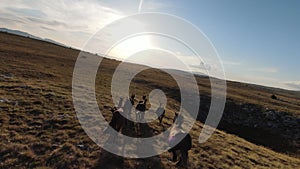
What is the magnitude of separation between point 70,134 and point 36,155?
352 cm

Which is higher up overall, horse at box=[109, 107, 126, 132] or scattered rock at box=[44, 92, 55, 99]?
horse at box=[109, 107, 126, 132]

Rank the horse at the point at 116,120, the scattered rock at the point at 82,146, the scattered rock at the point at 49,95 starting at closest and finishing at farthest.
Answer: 1. the scattered rock at the point at 82,146
2. the horse at the point at 116,120
3. the scattered rock at the point at 49,95

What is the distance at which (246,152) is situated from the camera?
20.4m

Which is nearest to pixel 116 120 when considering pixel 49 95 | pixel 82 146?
pixel 82 146

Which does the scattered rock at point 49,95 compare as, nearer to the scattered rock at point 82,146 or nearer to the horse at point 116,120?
the horse at point 116,120

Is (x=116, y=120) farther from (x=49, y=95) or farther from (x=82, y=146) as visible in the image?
(x=49, y=95)

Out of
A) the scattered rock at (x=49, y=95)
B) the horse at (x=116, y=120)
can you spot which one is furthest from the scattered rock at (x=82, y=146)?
the scattered rock at (x=49, y=95)

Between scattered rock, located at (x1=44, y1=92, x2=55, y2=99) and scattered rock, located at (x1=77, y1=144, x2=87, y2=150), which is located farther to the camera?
scattered rock, located at (x1=44, y1=92, x2=55, y2=99)

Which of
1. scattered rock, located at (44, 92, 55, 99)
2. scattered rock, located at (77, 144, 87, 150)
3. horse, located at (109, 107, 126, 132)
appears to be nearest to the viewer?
scattered rock, located at (77, 144, 87, 150)

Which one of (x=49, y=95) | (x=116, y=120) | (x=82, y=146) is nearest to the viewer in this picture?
(x=82, y=146)

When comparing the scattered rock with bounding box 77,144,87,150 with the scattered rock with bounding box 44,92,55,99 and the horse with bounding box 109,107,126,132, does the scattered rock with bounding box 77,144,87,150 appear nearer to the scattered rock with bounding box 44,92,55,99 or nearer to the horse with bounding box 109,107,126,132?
the horse with bounding box 109,107,126,132

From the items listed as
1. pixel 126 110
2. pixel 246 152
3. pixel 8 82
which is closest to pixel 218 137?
pixel 246 152

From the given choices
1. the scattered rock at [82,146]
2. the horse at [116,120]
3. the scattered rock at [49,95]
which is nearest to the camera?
the scattered rock at [82,146]

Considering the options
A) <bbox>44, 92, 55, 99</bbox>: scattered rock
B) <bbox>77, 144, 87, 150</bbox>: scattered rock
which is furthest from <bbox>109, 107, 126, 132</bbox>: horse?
<bbox>44, 92, 55, 99</bbox>: scattered rock
